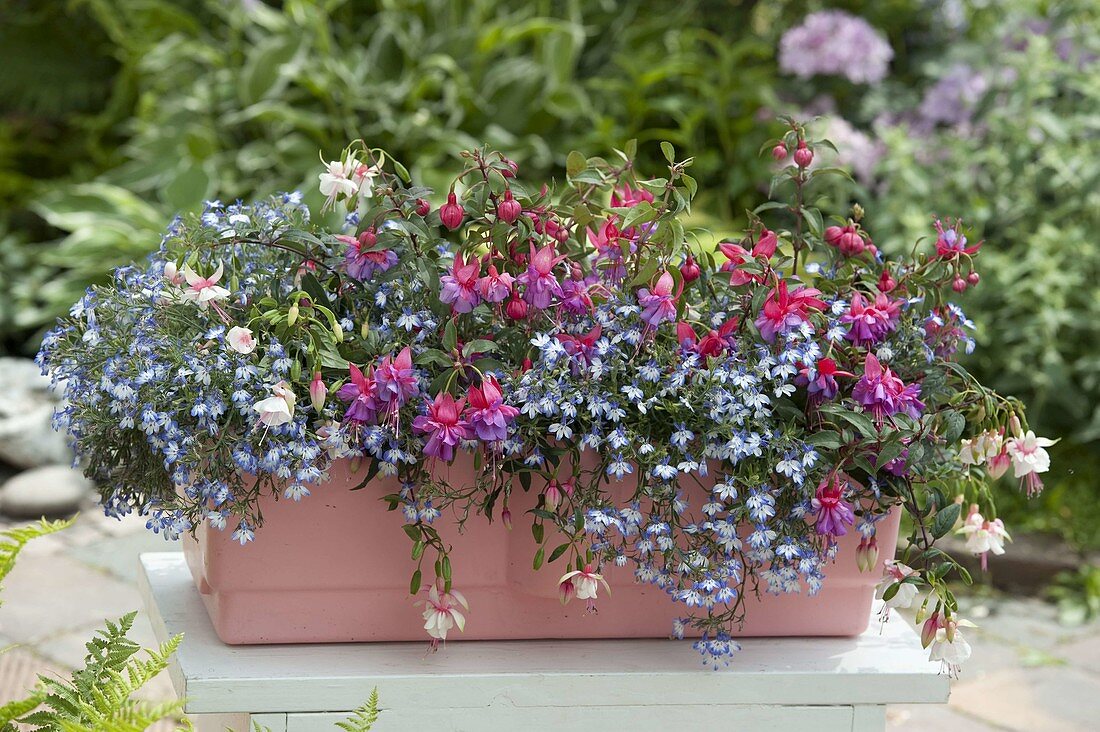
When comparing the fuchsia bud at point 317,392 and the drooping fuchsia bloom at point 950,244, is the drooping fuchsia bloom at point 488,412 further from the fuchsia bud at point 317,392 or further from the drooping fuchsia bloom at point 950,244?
the drooping fuchsia bloom at point 950,244

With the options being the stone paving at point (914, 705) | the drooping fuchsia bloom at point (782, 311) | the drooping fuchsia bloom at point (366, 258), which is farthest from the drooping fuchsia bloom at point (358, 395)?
the stone paving at point (914, 705)

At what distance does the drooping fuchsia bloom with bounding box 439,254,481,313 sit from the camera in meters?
1.13

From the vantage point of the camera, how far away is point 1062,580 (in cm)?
314

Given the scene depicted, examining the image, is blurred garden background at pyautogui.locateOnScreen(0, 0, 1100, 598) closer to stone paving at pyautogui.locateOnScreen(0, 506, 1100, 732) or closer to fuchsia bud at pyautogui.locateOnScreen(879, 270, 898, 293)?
stone paving at pyautogui.locateOnScreen(0, 506, 1100, 732)

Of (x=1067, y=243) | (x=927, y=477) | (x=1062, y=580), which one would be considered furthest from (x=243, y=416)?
(x=1067, y=243)

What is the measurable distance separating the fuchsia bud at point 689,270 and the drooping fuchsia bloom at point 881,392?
0.61ft

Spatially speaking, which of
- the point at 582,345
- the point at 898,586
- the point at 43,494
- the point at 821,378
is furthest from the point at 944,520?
the point at 43,494

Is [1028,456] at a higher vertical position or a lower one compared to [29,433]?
lower

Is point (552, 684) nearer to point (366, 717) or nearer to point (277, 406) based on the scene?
point (366, 717)

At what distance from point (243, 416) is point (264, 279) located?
17 cm

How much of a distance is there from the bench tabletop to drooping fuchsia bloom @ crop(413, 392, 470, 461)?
236mm

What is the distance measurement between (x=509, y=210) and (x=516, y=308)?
92 mm

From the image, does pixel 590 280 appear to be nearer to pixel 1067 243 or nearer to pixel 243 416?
pixel 243 416

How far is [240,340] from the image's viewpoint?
1.09 m
